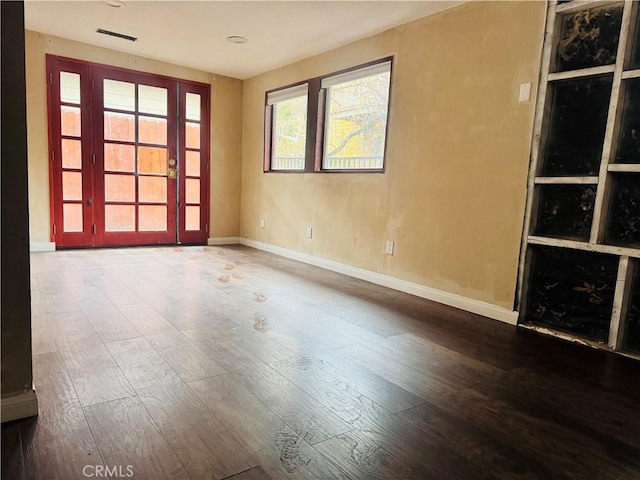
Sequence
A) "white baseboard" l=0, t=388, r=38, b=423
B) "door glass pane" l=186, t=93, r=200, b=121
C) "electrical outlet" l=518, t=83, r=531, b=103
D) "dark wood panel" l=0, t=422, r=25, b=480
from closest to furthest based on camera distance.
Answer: "dark wood panel" l=0, t=422, r=25, b=480, "white baseboard" l=0, t=388, r=38, b=423, "electrical outlet" l=518, t=83, r=531, b=103, "door glass pane" l=186, t=93, r=200, b=121

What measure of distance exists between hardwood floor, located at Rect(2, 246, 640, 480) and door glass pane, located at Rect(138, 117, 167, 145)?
2679 millimetres

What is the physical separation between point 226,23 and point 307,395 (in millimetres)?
3470

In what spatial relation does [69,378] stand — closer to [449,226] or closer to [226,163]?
[449,226]

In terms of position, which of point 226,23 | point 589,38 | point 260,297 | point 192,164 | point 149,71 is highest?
point 226,23

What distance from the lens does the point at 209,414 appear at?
1.50m

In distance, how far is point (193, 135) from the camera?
18.2 feet

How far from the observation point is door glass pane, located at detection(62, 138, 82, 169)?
4688 millimetres

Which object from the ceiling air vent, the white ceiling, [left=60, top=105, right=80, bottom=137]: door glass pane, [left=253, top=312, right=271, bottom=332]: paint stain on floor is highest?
the ceiling air vent

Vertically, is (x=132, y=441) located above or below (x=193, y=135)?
below

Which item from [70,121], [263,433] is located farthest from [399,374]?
[70,121]

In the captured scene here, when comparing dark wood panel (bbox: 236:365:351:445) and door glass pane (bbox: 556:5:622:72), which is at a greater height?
door glass pane (bbox: 556:5:622:72)

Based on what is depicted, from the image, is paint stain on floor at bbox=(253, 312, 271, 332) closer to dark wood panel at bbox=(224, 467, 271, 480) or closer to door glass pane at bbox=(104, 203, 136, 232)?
dark wood panel at bbox=(224, 467, 271, 480)

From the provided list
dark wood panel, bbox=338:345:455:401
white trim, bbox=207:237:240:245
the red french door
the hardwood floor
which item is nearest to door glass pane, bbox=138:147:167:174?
the red french door

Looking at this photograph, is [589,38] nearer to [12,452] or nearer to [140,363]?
[140,363]
